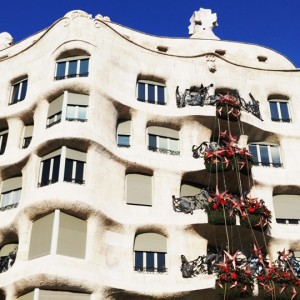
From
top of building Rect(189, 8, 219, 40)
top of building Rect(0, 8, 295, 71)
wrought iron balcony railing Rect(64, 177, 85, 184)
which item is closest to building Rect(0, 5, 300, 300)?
wrought iron balcony railing Rect(64, 177, 85, 184)

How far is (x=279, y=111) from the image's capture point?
81.7 ft

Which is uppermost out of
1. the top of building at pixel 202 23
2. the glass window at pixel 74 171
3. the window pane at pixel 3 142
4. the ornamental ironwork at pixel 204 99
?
the top of building at pixel 202 23

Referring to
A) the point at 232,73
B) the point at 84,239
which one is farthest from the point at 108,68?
the point at 84,239

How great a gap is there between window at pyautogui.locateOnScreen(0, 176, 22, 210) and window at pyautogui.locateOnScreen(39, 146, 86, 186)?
5.97ft

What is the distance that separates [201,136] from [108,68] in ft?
16.7

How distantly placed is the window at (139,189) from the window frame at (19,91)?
21.7ft

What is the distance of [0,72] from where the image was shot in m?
24.5

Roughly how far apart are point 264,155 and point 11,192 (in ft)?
37.1

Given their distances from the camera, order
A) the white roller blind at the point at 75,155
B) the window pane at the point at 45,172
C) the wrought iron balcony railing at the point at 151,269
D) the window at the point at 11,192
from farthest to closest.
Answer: the window at the point at 11,192, the white roller blind at the point at 75,155, the window pane at the point at 45,172, the wrought iron balcony railing at the point at 151,269

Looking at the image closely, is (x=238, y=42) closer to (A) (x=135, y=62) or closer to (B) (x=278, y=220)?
(A) (x=135, y=62)

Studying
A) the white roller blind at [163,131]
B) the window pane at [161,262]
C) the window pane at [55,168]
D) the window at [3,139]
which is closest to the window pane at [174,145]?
the white roller blind at [163,131]

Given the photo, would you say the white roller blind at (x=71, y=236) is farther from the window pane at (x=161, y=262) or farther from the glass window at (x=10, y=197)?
the glass window at (x=10, y=197)

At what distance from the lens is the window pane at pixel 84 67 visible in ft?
71.1

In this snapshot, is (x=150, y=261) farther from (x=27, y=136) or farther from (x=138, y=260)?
(x=27, y=136)
